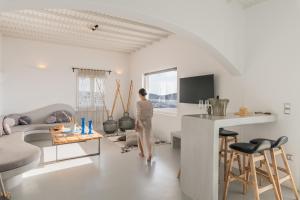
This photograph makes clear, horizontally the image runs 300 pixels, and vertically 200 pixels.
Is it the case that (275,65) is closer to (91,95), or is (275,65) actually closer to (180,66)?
(180,66)

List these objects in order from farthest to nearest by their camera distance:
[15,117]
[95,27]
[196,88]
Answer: [15,117], [95,27], [196,88]

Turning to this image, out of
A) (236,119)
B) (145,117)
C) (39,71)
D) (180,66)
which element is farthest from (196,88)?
(39,71)

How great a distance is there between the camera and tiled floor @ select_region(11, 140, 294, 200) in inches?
97.2

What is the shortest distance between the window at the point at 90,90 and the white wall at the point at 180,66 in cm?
132

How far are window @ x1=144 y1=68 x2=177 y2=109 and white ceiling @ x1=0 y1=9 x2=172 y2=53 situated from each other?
1.04m

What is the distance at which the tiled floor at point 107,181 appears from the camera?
2469mm

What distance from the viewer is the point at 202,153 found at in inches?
89.4

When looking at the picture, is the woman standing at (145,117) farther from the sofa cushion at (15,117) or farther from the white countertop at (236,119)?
the sofa cushion at (15,117)

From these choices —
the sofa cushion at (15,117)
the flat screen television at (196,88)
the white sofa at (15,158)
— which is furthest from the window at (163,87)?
the sofa cushion at (15,117)

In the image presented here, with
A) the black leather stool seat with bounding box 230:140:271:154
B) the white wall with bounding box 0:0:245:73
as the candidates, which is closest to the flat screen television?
the white wall with bounding box 0:0:245:73

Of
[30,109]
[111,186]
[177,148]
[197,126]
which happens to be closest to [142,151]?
[177,148]

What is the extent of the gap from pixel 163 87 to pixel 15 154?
13.3ft

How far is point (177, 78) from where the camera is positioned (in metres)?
4.91

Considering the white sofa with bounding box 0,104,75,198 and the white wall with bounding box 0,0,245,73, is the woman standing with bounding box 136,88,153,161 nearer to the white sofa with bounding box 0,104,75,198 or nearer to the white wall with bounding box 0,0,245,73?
the white wall with bounding box 0,0,245,73
